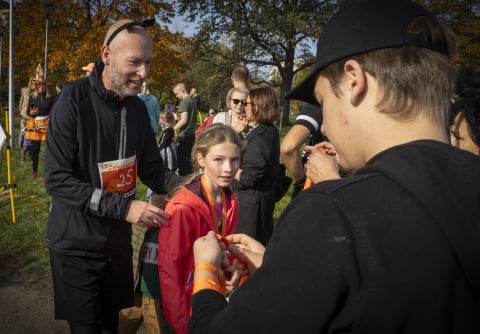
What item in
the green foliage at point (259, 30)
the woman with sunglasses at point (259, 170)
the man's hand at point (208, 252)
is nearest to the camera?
the man's hand at point (208, 252)

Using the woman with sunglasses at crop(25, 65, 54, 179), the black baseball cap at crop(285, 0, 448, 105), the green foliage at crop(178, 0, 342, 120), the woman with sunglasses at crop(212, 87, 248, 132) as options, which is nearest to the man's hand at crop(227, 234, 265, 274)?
the black baseball cap at crop(285, 0, 448, 105)

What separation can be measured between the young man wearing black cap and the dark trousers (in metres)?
7.14

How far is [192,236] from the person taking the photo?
2447 millimetres

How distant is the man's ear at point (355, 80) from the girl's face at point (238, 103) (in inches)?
157

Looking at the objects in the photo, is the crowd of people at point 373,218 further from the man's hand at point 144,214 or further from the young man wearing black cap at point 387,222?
the man's hand at point 144,214

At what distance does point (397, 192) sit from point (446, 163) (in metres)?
0.13

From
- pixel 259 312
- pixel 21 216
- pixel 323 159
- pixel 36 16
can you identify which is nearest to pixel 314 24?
pixel 36 16

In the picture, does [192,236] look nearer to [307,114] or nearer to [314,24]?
[307,114]

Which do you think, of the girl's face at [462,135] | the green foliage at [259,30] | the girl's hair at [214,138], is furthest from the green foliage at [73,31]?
the girl's face at [462,135]

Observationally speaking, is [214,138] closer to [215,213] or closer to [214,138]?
[214,138]

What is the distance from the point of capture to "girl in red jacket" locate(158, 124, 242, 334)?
231 cm

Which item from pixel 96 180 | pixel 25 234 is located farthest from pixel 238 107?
pixel 25 234

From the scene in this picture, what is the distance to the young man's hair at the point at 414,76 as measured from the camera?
94cm

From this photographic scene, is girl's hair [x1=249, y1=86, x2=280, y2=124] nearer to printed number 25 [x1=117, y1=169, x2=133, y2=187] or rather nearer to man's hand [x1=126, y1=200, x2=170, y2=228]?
printed number 25 [x1=117, y1=169, x2=133, y2=187]
